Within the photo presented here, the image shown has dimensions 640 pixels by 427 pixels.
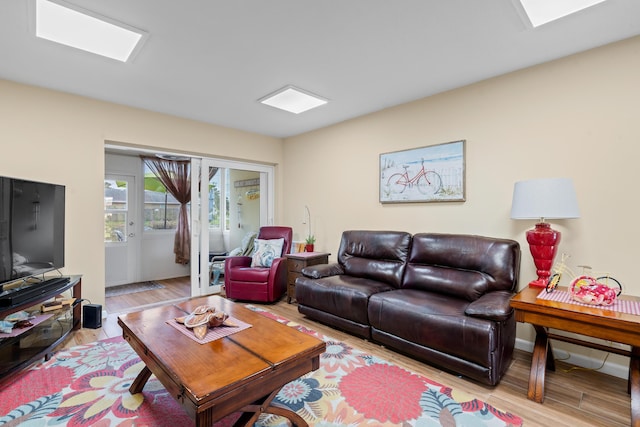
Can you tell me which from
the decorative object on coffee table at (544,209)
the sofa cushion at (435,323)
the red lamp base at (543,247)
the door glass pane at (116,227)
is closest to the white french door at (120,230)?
the door glass pane at (116,227)

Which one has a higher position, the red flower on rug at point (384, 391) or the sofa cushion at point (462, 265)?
the sofa cushion at point (462, 265)

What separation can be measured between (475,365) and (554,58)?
254cm

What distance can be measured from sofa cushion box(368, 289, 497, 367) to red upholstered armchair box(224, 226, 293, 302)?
1710 mm

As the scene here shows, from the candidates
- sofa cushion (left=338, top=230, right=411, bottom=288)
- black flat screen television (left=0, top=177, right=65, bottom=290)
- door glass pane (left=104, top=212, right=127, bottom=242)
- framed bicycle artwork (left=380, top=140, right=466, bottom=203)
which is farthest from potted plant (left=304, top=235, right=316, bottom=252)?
door glass pane (left=104, top=212, right=127, bottom=242)

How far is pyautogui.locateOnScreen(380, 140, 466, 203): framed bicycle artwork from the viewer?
3163 millimetres

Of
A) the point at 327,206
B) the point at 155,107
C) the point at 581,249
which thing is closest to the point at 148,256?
the point at 155,107

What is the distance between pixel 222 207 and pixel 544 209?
4166 millimetres

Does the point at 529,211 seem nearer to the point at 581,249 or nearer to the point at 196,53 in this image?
the point at 581,249

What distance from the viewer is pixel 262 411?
1577 mm

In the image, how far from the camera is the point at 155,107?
3.73 meters

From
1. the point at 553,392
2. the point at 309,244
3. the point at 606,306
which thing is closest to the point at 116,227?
the point at 309,244

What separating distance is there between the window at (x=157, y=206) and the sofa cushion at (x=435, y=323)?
14.9 feet

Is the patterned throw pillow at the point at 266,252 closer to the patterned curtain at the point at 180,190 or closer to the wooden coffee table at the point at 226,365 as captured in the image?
the patterned curtain at the point at 180,190

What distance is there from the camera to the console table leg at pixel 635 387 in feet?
5.55
